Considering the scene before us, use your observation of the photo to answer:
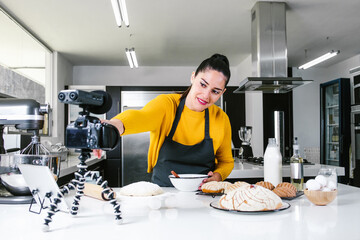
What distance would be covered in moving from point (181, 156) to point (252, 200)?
2.75ft

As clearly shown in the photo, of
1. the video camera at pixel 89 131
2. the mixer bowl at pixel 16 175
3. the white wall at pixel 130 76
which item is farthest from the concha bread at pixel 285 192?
the white wall at pixel 130 76

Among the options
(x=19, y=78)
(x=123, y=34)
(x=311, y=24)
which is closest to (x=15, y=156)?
(x=19, y=78)

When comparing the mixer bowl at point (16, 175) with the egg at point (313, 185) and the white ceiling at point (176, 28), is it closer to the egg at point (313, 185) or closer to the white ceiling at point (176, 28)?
the egg at point (313, 185)

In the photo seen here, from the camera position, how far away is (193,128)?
1.85 metres

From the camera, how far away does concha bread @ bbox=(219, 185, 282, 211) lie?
0.98 m

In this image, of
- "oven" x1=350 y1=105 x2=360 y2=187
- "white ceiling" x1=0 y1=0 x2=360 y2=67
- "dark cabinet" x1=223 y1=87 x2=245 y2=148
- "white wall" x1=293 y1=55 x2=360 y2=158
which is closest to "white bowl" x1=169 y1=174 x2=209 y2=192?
"white ceiling" x1=0 y1=0 x2=360 y2=67

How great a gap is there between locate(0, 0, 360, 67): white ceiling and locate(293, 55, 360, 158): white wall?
88 cm

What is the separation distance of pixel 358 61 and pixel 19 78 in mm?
5395

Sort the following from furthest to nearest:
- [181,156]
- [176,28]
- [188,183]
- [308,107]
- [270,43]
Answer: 1. [308,107]
2. [176,28]
3. [270,43]
4. [181,156]
5. [188,183]

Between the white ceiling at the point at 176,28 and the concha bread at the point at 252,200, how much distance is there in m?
2.97

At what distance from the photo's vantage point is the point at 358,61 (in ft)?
19.5

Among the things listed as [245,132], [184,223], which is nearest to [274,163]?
[184,223]

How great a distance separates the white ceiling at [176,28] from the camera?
373 centimetres

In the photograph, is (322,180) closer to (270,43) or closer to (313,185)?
(313,185)
